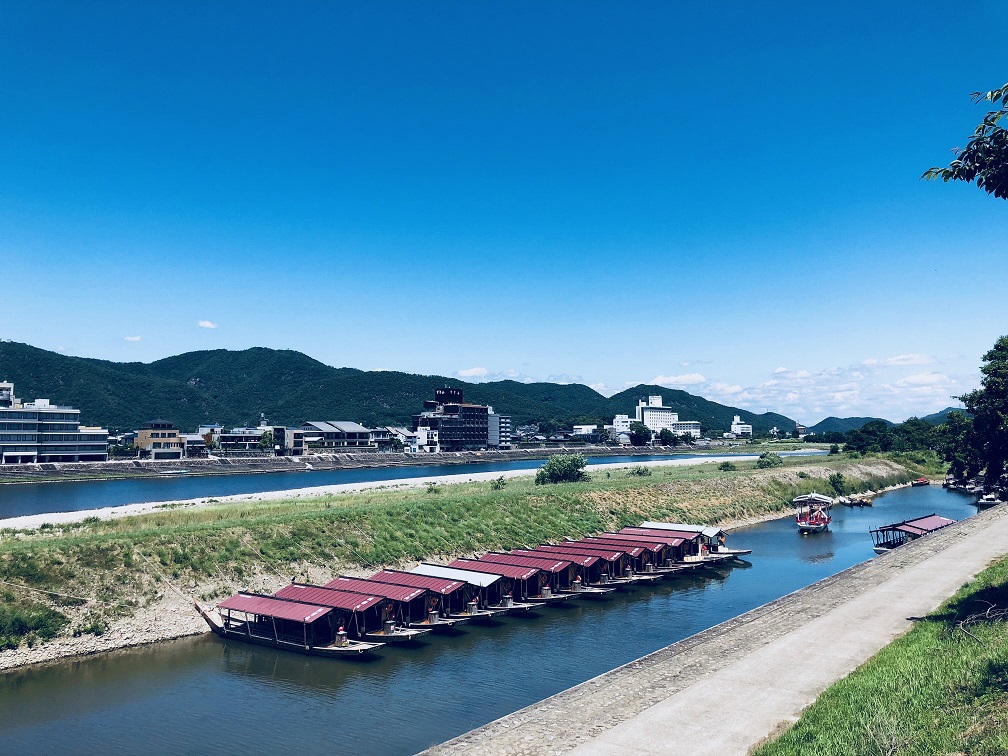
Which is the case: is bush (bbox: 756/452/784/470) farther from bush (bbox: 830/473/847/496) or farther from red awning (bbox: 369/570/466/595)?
red awning (bbox: 369/570/466/595)

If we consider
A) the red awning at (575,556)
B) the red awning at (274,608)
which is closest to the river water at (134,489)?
the red awning at (274,608)

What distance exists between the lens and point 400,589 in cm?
4334

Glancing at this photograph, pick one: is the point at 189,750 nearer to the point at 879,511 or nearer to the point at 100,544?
the point at 100,544

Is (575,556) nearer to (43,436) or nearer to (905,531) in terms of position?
(905,531)

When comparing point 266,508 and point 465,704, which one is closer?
point 465,704

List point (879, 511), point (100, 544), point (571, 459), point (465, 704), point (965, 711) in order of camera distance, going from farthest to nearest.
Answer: point (571, 459)
point (879, 511)
point (100, 544)
point (465, 704)
point (965, 711)

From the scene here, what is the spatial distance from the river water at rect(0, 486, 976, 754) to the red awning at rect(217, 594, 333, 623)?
2.01 metres

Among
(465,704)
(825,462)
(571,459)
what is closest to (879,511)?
(825,462)

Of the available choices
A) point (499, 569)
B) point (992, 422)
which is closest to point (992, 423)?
point (992, 422)

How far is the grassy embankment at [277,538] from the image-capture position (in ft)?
135

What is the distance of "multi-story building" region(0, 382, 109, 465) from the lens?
6334 inches

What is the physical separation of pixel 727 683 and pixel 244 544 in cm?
3583

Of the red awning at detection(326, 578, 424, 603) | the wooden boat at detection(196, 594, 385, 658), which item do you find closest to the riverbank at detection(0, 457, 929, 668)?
the wooden boat at detection(196, 594, 385, 658)

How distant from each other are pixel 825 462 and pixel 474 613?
10759 centimetres
